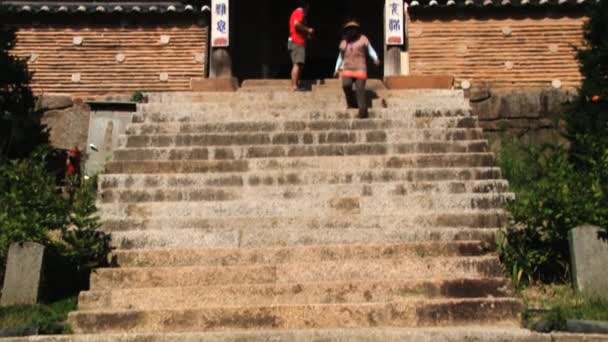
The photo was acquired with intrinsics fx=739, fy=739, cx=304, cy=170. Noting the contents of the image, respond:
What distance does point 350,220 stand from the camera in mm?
7332

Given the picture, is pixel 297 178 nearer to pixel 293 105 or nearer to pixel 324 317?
pixel 293 105

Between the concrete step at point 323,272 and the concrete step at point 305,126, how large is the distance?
3.15 meters

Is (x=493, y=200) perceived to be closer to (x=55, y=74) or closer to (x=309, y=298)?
(x=309, y=298)

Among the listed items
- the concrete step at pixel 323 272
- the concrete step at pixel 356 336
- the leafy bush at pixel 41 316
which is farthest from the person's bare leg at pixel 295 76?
the concrete step at pixel 356 336

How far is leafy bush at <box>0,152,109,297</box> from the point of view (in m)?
6.56

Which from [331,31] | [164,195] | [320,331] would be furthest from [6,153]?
[331,31]

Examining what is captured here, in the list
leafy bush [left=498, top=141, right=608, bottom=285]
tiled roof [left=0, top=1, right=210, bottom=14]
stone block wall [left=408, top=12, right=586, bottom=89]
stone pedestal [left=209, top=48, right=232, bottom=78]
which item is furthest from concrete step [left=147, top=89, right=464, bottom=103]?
leafy bush [left=498, top=141, right=608, bottom=285]

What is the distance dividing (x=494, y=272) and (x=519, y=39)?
8.37m

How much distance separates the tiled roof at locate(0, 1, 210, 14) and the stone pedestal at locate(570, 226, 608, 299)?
9413mm

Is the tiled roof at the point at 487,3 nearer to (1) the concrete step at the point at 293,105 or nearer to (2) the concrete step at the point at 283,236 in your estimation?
(1) the concrete step at the point at 293,105

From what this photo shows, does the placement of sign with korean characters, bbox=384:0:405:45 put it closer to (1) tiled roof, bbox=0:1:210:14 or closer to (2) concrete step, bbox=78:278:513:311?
(1) tiled roof, bbox=0:1:210:14

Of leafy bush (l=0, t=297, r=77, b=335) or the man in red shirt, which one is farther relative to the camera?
the man in red shirt

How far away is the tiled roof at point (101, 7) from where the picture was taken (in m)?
13.9

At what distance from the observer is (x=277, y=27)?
16109 millimetres
